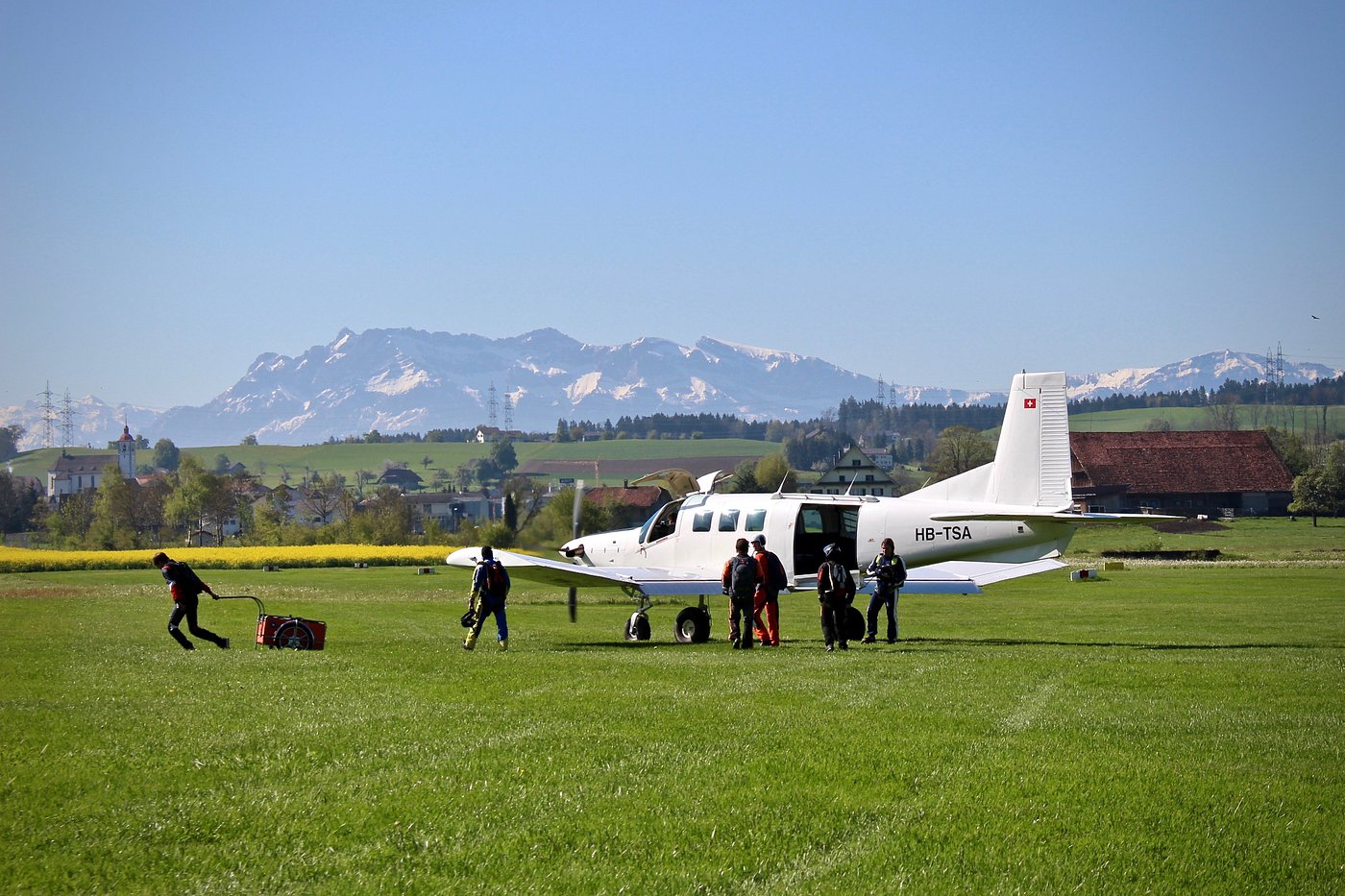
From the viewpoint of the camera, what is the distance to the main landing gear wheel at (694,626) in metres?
26.3

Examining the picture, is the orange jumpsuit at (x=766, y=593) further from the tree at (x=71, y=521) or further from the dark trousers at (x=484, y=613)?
the tree at (x=71, y=521)

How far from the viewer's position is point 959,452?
419 feet

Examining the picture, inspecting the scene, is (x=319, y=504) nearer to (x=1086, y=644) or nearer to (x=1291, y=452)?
(x=1291, y=452)

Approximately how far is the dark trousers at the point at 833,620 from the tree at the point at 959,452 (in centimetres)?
10392

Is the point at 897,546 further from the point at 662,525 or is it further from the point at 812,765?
the point at 812,765

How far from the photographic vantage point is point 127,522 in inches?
4601

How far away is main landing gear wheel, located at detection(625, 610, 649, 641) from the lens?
2709cm

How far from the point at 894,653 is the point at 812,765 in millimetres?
10583

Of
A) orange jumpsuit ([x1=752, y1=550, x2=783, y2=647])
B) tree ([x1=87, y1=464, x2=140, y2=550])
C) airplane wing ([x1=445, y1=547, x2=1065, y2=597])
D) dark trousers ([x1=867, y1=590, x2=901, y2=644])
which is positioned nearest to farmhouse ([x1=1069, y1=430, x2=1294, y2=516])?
tree ([x1=87, y1=464, x2=140, y2=550])

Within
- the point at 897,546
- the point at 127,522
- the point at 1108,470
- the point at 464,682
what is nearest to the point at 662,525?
the point at 897,546

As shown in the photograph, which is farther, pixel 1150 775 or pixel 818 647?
pixel 818 647

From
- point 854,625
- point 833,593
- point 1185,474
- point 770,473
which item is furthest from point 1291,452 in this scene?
point 833,593

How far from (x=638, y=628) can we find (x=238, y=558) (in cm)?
4872

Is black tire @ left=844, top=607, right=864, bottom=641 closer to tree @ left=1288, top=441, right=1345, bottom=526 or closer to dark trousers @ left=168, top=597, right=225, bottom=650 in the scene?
dark trousers @ left=168, top=597, right=225, bottom=650
